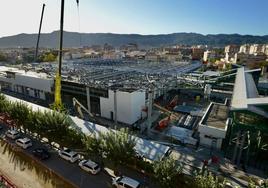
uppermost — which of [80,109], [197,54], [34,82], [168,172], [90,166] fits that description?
[197,54]

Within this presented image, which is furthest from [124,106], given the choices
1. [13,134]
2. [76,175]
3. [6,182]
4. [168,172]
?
[6,182]

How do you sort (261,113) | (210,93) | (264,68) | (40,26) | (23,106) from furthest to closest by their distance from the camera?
(40,26)
(264,68)
(210,93)
(23,106)
(261,113)

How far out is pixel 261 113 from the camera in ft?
77.2

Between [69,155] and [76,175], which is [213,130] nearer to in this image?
[76,175]

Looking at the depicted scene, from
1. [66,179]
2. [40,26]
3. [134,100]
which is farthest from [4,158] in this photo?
[40,26]

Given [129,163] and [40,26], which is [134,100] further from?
[40,26]

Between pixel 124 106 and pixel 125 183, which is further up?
pixel 124 106

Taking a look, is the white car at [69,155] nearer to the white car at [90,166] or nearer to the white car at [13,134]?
the white car at [90,166]

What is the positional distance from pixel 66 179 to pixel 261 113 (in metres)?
24.5

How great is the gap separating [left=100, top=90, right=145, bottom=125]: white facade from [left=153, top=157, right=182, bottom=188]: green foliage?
1832cm

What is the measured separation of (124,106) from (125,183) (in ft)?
58.6

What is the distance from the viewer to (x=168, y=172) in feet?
54.2

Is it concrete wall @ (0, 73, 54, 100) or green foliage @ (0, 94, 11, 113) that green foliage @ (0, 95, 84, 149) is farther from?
concrete wall @ (0, 73, 54, 100)

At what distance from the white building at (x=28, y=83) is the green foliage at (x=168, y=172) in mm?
38713
